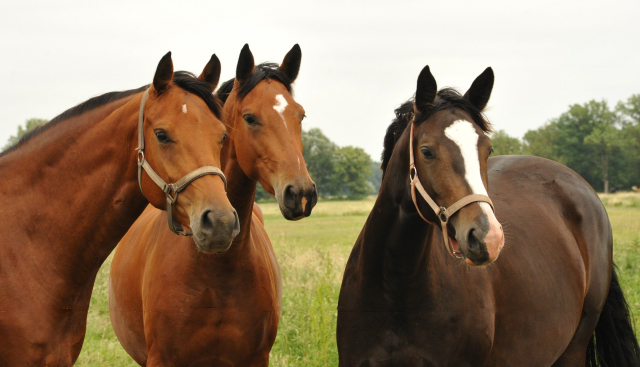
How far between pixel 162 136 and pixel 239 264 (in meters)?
1.05

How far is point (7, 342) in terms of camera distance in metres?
2.48

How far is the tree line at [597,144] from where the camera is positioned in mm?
38406

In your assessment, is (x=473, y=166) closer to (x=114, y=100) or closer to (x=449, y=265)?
(x=449, y=265)

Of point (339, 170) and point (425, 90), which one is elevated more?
point (425, 90)

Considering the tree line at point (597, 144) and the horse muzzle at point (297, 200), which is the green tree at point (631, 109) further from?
the horse muzzle at point (297, 200)

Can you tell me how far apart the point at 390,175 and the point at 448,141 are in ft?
1.98

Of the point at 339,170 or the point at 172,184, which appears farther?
the point at 339,170

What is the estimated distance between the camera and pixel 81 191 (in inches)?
109

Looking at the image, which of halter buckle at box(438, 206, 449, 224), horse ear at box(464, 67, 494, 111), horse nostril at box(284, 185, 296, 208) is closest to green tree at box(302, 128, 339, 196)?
horse ear at box(464, 67, 494, 111)

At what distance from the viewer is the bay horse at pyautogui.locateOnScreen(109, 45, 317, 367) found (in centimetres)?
304

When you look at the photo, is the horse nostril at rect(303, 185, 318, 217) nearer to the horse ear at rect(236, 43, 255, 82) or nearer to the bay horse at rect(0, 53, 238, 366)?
the bay horse at rect(0, 53, 238, 366)

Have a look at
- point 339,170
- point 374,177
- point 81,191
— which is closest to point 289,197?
point 81,191

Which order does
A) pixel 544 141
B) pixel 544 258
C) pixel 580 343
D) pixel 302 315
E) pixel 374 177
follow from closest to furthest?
pixel 544 258 → pixel 580 343 → pixel 302 315 → pixel 544 141 → pixel 374 177

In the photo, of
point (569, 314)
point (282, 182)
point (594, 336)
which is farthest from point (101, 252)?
point (594, 336)
